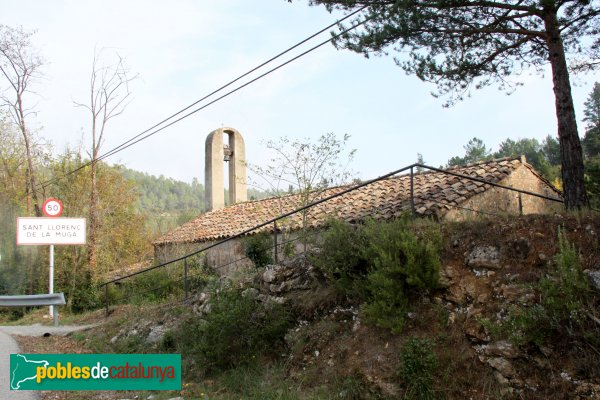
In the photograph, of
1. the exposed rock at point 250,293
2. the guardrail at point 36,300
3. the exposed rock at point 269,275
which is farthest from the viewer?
the guardrail at point 36,300

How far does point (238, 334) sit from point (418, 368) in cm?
296

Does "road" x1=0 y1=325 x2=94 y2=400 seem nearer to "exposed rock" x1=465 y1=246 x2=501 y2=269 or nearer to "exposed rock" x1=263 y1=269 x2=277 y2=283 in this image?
"exposed rock" x1=263 y1=269 x2=277 y2=283

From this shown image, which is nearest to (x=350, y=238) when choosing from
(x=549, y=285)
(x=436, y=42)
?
(x=549, y=285)

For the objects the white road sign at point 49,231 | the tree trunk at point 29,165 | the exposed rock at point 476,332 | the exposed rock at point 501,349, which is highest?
the tree trunk at point 29,165

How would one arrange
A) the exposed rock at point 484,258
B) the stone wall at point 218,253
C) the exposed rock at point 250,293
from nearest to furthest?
the exposed rock at point 484,258
the exposed rock at point 250,293
the stone wall at point 218,253

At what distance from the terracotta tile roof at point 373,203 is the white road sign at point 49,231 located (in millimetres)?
6085

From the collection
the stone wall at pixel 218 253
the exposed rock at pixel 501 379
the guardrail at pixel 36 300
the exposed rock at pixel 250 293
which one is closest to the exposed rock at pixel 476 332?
the exposed rock at pixel 501 379

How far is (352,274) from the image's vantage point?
642 cm

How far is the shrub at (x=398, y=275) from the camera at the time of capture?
5.55 m

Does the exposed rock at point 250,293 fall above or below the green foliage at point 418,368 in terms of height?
above

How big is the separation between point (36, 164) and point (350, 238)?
22.0m

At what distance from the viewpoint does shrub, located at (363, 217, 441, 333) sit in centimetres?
555

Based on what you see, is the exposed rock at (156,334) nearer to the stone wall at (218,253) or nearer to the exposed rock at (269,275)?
the exposed rock at (269,275)

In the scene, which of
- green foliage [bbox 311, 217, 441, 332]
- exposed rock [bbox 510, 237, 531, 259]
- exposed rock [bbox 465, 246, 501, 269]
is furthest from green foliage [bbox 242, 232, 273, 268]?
exposed rock [bbox 510, 237, 531, 259]
